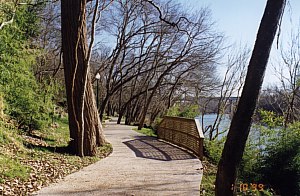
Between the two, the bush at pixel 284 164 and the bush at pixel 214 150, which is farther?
the bush at pixel 214 150

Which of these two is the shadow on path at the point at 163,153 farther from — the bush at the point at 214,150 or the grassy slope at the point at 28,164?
the grassy slope at the point at 28,164

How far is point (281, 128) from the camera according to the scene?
5602mm

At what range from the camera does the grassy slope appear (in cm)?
446

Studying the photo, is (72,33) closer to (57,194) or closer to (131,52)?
(57,194)

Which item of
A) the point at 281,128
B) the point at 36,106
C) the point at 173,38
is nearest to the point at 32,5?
the point at 36,106

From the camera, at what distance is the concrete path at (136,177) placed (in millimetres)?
4629

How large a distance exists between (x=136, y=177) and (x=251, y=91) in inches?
132

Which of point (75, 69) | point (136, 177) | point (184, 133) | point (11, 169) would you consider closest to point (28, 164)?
point (11, 169)

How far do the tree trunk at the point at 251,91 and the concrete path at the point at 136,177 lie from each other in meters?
1.57

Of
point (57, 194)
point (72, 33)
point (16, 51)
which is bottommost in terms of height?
point (57, 194)

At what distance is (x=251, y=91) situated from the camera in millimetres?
3025

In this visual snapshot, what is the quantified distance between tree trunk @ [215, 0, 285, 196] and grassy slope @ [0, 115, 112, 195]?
2936 mm

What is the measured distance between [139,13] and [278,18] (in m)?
18.5

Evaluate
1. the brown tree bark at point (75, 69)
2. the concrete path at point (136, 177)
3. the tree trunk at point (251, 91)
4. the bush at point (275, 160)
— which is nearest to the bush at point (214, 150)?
the concrete path at point (136, 177)
